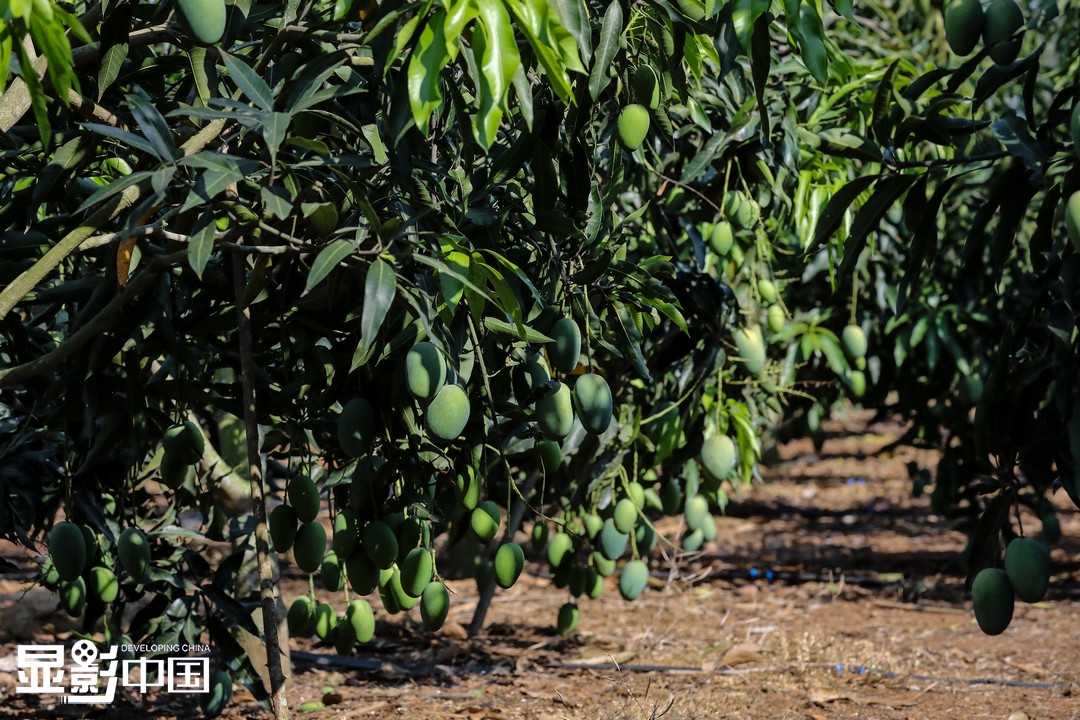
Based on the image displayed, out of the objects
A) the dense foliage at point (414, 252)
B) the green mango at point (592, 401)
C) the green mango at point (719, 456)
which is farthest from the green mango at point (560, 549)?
the green mango at point (592, 401)

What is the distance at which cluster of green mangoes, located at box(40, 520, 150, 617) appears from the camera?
204 cm

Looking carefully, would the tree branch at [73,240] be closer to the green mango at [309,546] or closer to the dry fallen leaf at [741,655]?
the green mango at [309,546]

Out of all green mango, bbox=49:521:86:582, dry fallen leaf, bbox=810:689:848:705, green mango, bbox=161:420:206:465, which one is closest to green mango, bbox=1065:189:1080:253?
green mango, bbox=161:420:206:465

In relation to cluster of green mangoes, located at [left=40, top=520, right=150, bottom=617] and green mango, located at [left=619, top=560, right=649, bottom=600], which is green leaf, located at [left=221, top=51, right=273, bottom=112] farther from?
green mango, located at [left=619, top=560, right=649, bottom=600]

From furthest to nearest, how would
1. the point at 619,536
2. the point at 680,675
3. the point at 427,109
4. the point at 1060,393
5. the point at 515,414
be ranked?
the point at 680,675, the point at 619,536, the point at 515,414, the point at 1060,393, the point at 427,109

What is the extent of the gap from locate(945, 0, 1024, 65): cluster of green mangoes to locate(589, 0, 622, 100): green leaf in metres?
0.52

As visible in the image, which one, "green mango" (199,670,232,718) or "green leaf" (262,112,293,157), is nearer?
"green leaf" (262,112,293,157)

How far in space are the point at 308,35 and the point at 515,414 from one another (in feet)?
2.21

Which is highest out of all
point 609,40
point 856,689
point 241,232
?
point 609,40

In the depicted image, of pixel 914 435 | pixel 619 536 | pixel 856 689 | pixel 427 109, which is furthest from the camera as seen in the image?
pixel 914 435

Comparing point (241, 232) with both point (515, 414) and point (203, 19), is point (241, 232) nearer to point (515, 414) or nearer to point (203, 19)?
point (203, 19)

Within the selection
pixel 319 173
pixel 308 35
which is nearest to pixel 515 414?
pixel 319 173

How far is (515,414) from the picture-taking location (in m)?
1.88

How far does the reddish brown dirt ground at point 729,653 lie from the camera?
2957 mm
